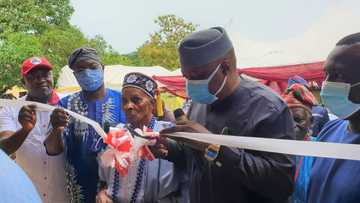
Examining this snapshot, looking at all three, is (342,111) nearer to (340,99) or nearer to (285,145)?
(340,99)

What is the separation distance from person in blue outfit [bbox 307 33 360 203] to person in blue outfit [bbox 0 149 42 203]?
54.1 inches

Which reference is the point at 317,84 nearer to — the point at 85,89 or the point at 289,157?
the point at 85,89

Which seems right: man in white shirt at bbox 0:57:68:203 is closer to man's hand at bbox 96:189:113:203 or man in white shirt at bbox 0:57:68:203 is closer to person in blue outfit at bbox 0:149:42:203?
man's hand at bbox 96:189:113:203

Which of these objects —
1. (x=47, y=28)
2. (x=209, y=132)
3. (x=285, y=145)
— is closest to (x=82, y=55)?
(x=209, y=132)

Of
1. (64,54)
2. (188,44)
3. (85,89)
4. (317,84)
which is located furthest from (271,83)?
(64,54)

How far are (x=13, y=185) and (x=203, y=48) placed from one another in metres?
1.57

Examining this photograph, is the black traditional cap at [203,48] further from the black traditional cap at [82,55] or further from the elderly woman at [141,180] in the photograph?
the black traditional cap at [82,55]

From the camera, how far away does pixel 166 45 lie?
38875mm

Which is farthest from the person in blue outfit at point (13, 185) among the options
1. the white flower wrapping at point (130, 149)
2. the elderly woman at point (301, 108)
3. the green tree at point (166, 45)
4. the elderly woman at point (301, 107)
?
the green tree at point (166, 45)

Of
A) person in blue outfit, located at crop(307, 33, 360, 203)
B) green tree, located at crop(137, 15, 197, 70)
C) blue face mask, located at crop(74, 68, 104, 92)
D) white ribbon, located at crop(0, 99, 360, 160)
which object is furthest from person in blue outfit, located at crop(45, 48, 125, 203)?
green tree, located at crop(137, 15, 197, 70)

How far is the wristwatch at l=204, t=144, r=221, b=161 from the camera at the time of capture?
229 centimetres

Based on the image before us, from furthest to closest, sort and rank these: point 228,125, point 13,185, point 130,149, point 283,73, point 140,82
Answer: point 283,73, point 140,82, point 130,149, point 228,125, point 13,185

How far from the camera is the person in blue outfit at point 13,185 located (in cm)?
117

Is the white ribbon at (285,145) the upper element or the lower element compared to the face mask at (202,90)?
lower
